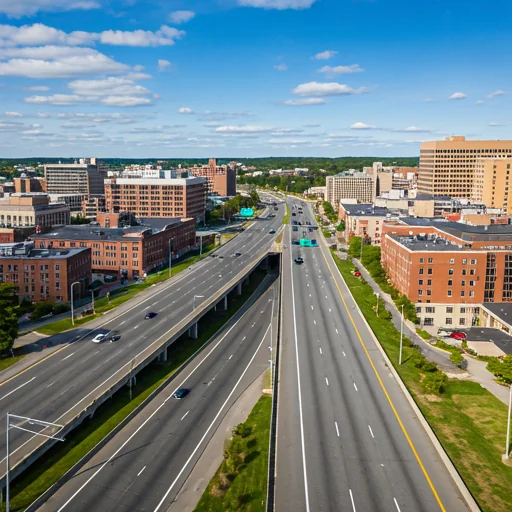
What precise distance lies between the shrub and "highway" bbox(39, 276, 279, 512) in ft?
69.5

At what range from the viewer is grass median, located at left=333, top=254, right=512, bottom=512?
4791 cm

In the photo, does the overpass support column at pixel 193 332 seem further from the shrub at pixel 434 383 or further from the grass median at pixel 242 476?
the shrub at pixel 434 383

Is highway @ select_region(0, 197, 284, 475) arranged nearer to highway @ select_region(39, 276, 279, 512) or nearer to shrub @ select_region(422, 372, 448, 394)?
highway @ select_region(39, 276, 279, 512)

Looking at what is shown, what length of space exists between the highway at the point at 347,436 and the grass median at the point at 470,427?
9.88 feet

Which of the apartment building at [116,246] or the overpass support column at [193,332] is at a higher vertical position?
the apartment building at [116,246]

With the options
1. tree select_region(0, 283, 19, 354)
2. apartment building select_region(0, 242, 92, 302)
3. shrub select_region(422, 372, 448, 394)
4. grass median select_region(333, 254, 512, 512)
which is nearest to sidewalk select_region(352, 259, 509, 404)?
grass median select_region(333, 254, 512, 512)

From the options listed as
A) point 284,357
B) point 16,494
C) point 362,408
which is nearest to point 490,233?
point 284,357

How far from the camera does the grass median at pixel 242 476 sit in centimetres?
4600

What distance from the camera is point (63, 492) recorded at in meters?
47.4

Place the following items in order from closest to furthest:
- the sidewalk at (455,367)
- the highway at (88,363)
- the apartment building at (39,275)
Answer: the highway at (88,363), the sidewalk at (455,367), the apartment building at (39,275)

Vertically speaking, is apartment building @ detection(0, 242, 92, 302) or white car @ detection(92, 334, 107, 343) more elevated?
apartment building @ detection(0, 242, 92, 302)

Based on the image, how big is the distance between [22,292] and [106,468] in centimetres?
6756

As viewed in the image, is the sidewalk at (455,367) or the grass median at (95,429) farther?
the sidewalk at (455,367)

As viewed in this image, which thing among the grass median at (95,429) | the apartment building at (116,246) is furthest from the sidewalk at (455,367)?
the apartment building at (116,246)
